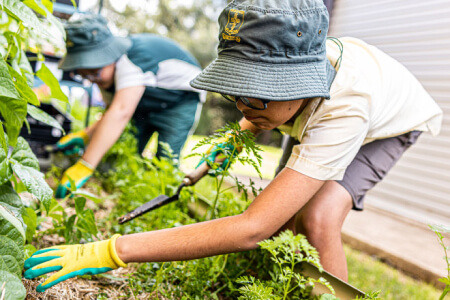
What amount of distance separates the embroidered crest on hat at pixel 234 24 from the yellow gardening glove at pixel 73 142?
2.24 m

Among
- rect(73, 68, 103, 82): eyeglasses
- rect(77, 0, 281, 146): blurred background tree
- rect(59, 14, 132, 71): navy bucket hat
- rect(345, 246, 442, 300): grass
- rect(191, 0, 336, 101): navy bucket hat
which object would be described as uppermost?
rect(191, 0, 336, 101): navy bucket hat

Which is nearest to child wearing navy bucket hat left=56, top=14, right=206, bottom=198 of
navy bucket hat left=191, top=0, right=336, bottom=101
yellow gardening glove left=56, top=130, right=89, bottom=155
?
yellow gardening glove left=56, top=130, right=89, bottom=155

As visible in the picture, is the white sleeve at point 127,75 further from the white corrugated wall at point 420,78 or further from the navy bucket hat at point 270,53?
the white corrugated wall at point 420,78

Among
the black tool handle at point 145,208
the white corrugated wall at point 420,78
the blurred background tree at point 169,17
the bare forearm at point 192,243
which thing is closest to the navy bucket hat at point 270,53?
the bare forearm at point 192,243

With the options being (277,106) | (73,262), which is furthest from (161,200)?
(277,106)

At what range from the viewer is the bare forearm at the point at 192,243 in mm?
1179

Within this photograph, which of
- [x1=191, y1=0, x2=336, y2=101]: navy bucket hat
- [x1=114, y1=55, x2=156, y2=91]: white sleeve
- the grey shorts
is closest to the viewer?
[x1=191, y1=0, x2=336, y2=101]: navy bucket hat

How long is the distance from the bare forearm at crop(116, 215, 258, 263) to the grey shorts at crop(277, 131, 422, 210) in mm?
623

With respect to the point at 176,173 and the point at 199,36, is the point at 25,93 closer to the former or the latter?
the point at 176,173

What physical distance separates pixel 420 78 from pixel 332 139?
150 inches

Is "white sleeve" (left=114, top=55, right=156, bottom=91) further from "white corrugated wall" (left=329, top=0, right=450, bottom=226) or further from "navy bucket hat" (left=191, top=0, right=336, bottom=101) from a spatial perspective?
"white corrugated wall" (left=329, top=0, right=450, bottom=226)

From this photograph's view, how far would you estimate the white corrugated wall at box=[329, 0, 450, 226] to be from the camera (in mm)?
4242

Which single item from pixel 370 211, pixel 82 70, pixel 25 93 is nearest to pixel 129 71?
pixel 82 70

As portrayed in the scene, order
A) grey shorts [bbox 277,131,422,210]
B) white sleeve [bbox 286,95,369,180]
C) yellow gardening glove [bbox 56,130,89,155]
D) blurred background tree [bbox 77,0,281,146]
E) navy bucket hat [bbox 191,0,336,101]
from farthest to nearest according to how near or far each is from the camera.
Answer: blurred background tree [bbox 77,0,281,146], yellow gardening glove [bbox 56,130,89,155], grey shorts [bbox 277,131,422,210], white sleeve [bbox 286,95,369,180], navy bucket hat [bbox 191,0,336,101]
